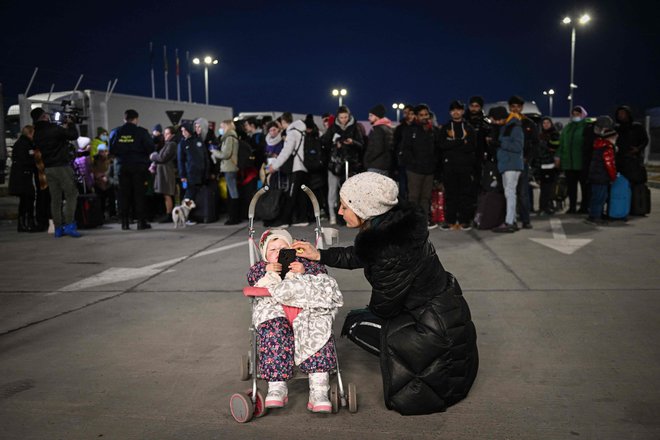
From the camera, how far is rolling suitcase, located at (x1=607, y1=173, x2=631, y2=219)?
454 inches

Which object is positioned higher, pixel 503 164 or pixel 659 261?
pixel 503 164

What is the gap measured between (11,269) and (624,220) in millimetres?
9832

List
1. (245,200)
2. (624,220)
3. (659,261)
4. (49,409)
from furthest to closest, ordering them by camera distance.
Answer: (245,200), (624,220), (659,261), (49,409)

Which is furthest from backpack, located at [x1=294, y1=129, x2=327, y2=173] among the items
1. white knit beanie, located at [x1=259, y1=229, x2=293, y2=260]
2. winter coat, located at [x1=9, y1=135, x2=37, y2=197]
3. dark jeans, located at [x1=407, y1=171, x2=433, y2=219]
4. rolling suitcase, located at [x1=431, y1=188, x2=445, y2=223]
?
white knit beanie, located at [x1=259, y1=229, x2=293, y2=260]

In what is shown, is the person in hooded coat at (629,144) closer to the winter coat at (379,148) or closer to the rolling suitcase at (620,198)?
the rolling suitcase at (620,198)

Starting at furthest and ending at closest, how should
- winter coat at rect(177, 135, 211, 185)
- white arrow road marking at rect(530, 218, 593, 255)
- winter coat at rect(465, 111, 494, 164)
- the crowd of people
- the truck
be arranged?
the truck
winter coat at rect(177, 135, 211, 185)
winter coat at rect(465, 111, 494, 164)
the crowd of people
white arrow road marking at rect(530, 218, 593, 255)

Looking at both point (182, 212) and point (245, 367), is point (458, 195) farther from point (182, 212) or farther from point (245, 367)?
point (245, 367)

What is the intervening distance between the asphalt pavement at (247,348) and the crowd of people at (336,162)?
5.97 feet

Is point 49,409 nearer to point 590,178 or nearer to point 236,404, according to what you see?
point 236,404

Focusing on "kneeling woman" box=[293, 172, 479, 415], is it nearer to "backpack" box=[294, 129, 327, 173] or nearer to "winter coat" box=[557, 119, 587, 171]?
"backpack" box=[294, 129, 327, 173]

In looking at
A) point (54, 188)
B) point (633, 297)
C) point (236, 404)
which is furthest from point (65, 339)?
point (54, 188)

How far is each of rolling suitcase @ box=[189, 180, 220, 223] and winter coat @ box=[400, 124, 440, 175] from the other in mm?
4220

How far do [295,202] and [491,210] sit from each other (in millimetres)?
3578

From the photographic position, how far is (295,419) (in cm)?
388
